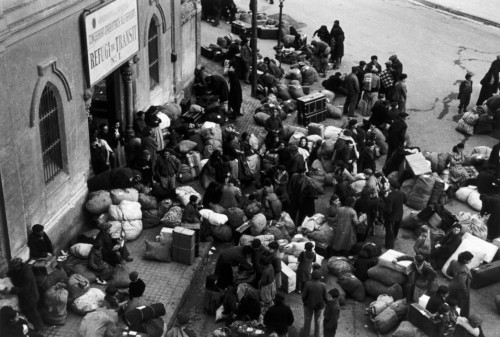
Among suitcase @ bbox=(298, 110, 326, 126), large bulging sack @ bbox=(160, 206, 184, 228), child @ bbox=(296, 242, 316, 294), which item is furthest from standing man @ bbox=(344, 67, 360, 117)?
child @ bbox=(296, 242, 316, 294)

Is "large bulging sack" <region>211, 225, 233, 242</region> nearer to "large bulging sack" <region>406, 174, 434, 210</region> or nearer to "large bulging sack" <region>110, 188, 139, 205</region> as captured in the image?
"large bulging sack" <region>110, 188, 139, 205</region>

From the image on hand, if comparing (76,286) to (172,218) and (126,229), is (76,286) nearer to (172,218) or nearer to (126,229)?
(126,229)

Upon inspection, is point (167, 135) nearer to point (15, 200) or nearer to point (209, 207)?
point (209, 207)

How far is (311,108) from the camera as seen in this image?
20.6 m

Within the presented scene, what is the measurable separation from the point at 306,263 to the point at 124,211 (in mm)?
3874

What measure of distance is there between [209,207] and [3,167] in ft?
15.7

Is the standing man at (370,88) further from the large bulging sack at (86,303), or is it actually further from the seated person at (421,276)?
the large bulging sack at (86,303)

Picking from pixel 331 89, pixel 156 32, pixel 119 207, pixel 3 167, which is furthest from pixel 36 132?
pixel 331 89

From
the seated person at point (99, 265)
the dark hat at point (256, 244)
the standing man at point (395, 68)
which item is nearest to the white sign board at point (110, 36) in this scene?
the seated person at point (99, 265)

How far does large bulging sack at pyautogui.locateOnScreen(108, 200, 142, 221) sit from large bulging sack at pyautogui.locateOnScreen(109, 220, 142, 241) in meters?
0.08

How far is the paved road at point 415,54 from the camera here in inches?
529

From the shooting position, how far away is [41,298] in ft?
39.1

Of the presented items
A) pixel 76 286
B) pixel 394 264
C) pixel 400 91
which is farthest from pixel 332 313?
pixel 400 91

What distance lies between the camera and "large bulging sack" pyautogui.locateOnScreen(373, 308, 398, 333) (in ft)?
41.3
